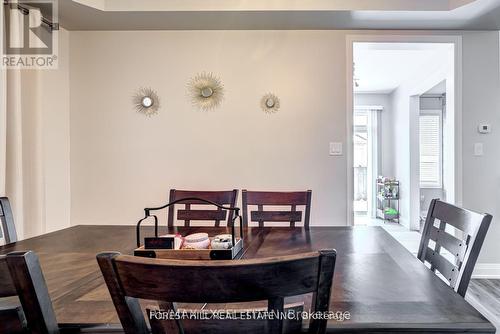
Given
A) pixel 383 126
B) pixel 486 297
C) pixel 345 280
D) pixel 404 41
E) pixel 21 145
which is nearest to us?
pixel 345 280

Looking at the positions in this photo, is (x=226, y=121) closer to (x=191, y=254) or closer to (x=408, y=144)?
(x=191, y=254)

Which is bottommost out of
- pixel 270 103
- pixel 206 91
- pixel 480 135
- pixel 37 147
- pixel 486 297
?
pixel 486 297

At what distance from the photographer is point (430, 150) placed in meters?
5.68

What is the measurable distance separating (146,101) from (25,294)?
264cm

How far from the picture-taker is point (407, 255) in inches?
48.8

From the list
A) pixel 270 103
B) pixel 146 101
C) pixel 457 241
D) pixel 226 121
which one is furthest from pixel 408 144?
pixel 457 241

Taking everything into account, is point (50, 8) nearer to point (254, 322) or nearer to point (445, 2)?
point (254, 322)

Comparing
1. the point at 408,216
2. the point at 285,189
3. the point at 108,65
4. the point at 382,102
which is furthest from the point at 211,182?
the point at 382,102

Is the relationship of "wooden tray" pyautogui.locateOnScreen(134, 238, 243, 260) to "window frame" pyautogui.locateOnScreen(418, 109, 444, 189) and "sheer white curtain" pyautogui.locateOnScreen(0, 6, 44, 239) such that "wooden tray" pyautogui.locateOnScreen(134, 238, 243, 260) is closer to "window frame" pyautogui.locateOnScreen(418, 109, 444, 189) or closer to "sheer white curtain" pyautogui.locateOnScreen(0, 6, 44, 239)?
"sheer white curtain" pyautogui.locateOnScreen(0, 6, 44, 239)

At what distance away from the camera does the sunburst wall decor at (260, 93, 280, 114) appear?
297 centimetres

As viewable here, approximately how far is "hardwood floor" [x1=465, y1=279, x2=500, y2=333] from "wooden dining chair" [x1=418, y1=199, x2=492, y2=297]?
1.48 metres

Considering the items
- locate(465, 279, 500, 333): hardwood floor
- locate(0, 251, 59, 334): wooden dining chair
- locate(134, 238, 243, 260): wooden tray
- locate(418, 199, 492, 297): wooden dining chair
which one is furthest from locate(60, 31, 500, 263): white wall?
locate(0, 251, 59, 334): wooden dining chair

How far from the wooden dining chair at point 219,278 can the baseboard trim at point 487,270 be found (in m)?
3.27

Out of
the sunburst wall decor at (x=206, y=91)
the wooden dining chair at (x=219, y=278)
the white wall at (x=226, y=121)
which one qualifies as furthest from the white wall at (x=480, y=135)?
the wooden dining chair at (x=219, y=278)
